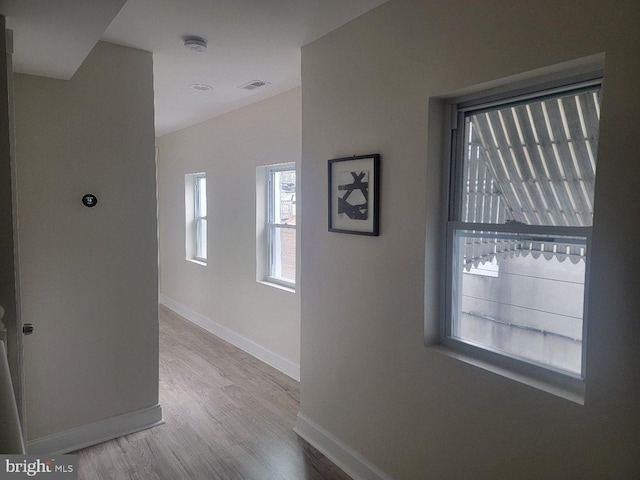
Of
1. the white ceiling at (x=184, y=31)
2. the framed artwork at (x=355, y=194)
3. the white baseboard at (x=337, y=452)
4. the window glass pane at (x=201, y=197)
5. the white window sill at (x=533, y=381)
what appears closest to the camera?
the white window sill at (x=533, y=381)

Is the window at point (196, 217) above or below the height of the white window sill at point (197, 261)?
above

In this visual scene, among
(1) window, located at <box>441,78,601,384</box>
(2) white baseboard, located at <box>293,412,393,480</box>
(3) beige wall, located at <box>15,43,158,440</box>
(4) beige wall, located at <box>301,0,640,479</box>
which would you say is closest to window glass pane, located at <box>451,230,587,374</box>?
(1) window, located at <box>441,78,601,384</box>

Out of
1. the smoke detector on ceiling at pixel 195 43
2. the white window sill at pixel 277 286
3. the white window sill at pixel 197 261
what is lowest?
the white window sill at pixel 277 286

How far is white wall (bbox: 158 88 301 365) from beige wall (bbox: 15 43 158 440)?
4.16ft

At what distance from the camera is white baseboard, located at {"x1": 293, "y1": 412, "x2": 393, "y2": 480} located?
7.73 ft

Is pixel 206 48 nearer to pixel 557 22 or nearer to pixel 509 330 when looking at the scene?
pixel 557 22

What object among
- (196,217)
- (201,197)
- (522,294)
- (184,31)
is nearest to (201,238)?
(196,217)

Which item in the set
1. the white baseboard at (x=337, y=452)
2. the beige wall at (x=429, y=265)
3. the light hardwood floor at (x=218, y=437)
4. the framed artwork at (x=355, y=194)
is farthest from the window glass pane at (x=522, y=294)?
the light hardwood floor at (x=218, y=437)

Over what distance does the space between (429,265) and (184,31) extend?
6.16ft

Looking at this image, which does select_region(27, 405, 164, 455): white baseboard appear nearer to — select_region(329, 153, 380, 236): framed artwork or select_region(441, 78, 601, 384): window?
select_region(329, 153, 380, 236): framed artwork

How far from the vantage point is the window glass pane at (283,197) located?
4102mm

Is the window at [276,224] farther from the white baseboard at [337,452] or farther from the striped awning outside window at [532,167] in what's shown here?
the striped awning outside window at [532,167]

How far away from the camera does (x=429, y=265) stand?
6.56ft

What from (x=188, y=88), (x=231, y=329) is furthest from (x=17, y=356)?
(x=231, y=329)
